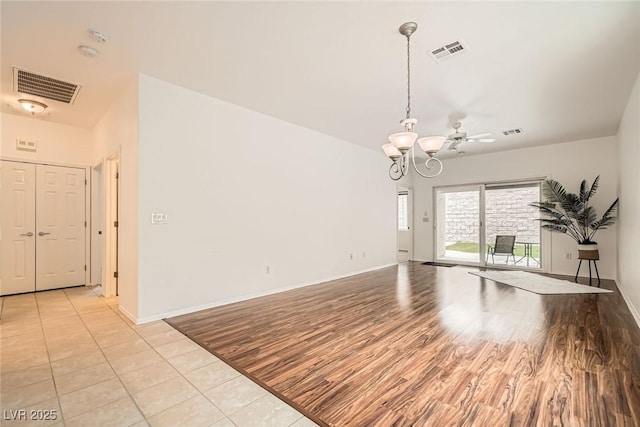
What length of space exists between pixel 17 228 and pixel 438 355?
6197 millimetres

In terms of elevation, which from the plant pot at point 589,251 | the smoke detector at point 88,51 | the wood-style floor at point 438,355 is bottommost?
the wood-style floor at point 438,355

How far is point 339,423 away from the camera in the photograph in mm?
1647

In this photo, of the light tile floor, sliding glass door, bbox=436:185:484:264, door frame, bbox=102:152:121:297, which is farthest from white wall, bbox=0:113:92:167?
sliding glass door, bbox=436:185:484:264

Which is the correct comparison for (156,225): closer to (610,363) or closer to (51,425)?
(51,425)

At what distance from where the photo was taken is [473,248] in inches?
293

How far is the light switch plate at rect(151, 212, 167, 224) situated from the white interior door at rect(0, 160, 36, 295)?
9.80 ft

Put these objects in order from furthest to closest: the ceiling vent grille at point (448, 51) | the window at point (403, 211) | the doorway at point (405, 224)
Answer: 1. the window at point (403, 211)
2. the doorway at point (405, 224)
3. the ceiling vent grille at point (448, 51)

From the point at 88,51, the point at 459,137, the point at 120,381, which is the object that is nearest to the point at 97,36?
the point at 88,51

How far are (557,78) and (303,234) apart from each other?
405cm

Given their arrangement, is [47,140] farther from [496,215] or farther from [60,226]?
[496,215]

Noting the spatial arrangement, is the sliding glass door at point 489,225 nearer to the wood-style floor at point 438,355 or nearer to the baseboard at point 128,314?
the wood-style floor at point 438,355

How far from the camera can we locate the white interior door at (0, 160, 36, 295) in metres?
4.38

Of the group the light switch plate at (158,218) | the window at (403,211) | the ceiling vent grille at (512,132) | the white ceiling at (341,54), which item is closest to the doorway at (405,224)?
the window at (403,211)

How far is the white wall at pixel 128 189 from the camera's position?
329 cm
